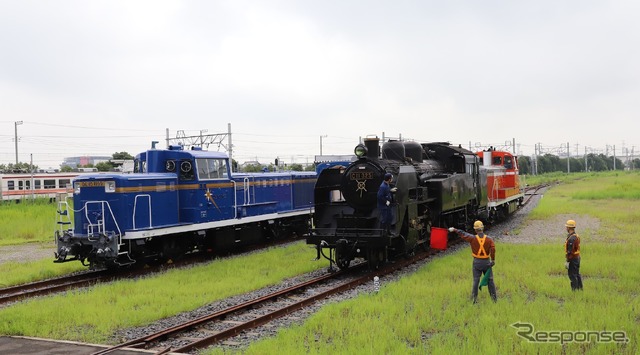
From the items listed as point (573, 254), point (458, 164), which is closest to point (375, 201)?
point (573, 254)

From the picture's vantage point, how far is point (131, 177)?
533 inches

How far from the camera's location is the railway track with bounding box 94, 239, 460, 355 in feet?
24.5

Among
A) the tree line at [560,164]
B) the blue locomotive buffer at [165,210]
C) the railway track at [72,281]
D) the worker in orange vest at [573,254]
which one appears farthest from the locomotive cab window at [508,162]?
the tree line at [560,164]

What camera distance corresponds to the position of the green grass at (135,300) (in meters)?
8.40

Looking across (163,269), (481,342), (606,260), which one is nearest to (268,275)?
(163,269)

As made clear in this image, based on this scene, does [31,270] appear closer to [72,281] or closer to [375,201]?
[72,281]

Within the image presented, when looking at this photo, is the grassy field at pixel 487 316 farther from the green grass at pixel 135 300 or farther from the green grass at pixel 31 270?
the green grass at pixel 31 270

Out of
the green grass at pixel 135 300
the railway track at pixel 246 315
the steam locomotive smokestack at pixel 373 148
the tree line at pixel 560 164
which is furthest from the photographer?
the tree line at pixel 560 164

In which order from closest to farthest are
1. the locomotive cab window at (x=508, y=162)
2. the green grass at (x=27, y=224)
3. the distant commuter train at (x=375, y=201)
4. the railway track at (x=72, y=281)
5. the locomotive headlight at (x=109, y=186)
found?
the railway track at (x=72, y=281), the distant commuter train at (x=375, y=201), the locomotive headlight at (x=109, y=186), the green grass at (x=27, y=224), the locomotive cab window at (x=508, y=162)

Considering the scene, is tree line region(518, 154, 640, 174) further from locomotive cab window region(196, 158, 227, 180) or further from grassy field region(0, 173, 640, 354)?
grassy field region(0, 173, 640, 354)

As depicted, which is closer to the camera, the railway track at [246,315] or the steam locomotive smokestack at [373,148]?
the railway track at [246,315]
